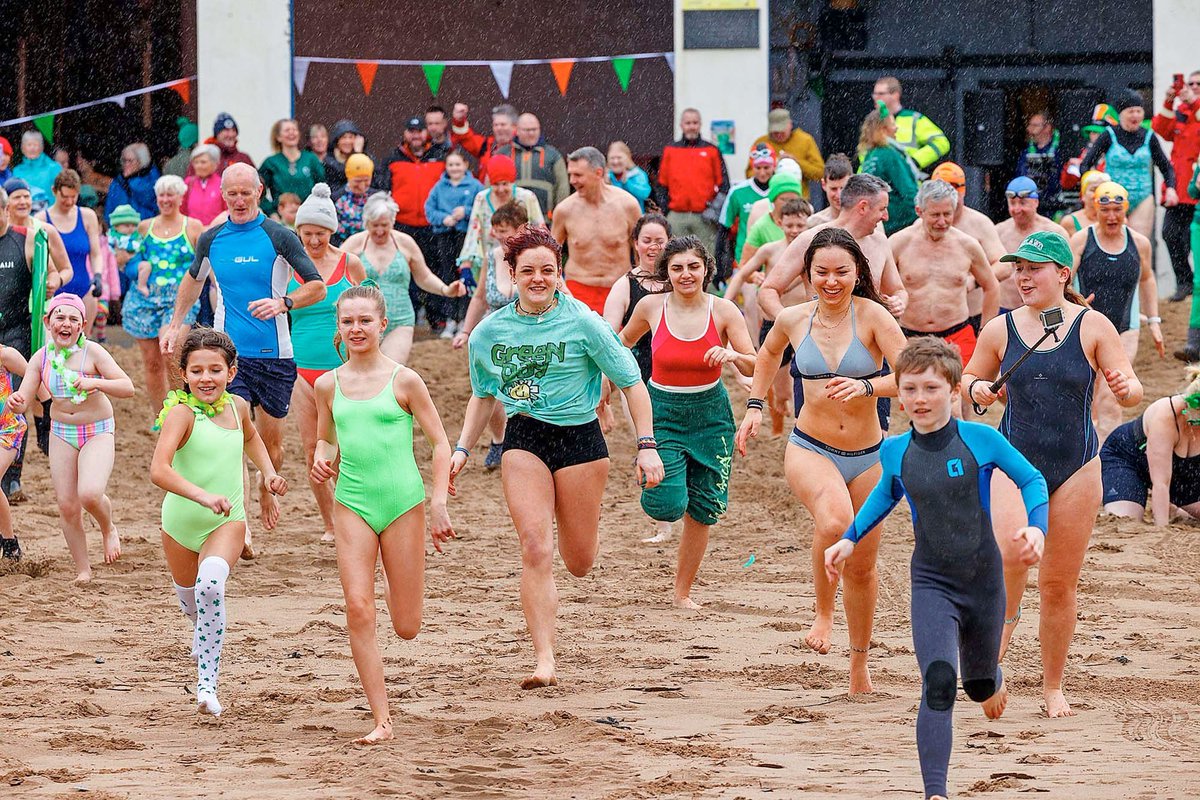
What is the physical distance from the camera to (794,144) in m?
16.5

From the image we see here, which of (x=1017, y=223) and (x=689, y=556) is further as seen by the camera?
(x=1017, y=223)

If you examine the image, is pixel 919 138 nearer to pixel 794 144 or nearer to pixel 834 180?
pixel 794 144

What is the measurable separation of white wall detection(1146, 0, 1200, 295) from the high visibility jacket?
353cm

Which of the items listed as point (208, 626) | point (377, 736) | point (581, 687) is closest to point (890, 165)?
point (581, 687)

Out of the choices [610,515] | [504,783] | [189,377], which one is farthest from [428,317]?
[504,783]

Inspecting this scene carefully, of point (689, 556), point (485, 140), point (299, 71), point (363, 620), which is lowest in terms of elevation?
point (689, 556)

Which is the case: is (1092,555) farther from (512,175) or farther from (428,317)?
(428,317)

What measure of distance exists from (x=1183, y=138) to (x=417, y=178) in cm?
722

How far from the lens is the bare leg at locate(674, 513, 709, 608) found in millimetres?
8891

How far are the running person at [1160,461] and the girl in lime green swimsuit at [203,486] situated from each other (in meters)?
6.08

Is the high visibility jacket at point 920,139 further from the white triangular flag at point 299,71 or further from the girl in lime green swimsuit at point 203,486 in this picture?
the girl in lime green swimsuit at point 203,486

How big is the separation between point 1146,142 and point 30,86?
1331 cm

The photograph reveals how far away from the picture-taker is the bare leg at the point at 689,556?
889 cm

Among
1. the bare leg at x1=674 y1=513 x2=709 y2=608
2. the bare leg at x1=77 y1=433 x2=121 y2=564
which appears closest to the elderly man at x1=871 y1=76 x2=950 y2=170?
the bare leg at x1=674 y1=513 x2=709 y2=608
